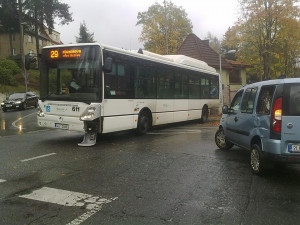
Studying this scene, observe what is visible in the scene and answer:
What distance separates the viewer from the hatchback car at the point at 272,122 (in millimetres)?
5641

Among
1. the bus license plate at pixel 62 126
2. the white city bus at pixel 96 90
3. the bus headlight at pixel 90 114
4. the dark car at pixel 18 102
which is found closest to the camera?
the bus headlight at pixel 90 114

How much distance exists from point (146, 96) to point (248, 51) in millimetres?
23798

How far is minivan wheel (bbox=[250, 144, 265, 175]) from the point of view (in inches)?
242

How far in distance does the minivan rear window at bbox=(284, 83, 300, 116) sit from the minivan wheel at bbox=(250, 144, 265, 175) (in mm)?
997

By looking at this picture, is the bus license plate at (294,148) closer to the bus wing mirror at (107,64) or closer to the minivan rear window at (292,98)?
Result: the minivan rear window at (292,98)

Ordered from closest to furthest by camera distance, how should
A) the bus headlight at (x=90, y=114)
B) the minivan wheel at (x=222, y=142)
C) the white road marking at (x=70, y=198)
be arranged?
the white road marking at (x=70, y=198), the minivan wheel at (x=222, y=142), the bus headlight at (x=90, y=114)

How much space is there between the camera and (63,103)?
31.8 ft

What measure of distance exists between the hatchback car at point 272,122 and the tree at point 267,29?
23206mm

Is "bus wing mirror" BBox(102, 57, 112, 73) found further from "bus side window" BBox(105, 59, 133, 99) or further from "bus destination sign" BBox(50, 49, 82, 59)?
"bus destination sign" BBox(50, 49, 82, 59)

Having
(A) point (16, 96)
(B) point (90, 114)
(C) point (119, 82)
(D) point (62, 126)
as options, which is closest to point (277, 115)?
(B) point (90, 114)

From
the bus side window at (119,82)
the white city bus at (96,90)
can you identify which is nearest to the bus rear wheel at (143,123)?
the white city bus at (96,90)

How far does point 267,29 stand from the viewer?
2916 centimetres

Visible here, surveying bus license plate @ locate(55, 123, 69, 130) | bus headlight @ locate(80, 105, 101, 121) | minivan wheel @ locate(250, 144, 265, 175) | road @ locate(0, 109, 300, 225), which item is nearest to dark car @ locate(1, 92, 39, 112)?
bus license plate @ locate(55, 123, 69, 130)

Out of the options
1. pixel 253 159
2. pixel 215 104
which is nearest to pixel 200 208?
pixel 253 159
